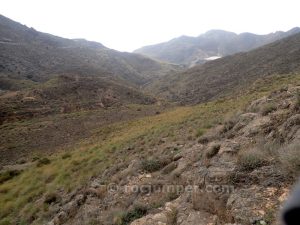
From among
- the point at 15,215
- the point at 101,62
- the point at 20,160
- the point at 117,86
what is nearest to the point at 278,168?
the point at 15,215

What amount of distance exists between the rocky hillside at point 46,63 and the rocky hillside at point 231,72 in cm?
2392

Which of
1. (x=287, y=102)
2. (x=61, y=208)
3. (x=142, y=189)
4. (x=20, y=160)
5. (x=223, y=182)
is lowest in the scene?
(x=20, y=160)

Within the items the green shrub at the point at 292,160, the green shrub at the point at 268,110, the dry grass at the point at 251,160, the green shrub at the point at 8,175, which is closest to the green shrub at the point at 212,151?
the dry grass at the point at 251,160

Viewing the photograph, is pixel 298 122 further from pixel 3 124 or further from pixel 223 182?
pixel 3 124

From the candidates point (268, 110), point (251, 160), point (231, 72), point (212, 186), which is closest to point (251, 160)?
point (251, 160)

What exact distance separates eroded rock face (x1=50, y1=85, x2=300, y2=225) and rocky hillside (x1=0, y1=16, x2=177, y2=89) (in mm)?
78332

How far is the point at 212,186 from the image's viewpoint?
23.5 ft

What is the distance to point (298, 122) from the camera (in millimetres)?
8117

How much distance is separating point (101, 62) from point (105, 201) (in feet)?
482

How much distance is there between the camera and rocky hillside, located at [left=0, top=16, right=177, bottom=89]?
344 ft

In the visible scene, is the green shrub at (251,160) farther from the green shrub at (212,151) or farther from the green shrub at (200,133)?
the green shrub at (200,133)

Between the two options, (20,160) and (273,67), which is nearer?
(20,160)

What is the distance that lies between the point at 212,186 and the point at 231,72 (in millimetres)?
79387

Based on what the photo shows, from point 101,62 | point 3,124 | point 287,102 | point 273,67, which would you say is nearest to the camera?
point 287,102
